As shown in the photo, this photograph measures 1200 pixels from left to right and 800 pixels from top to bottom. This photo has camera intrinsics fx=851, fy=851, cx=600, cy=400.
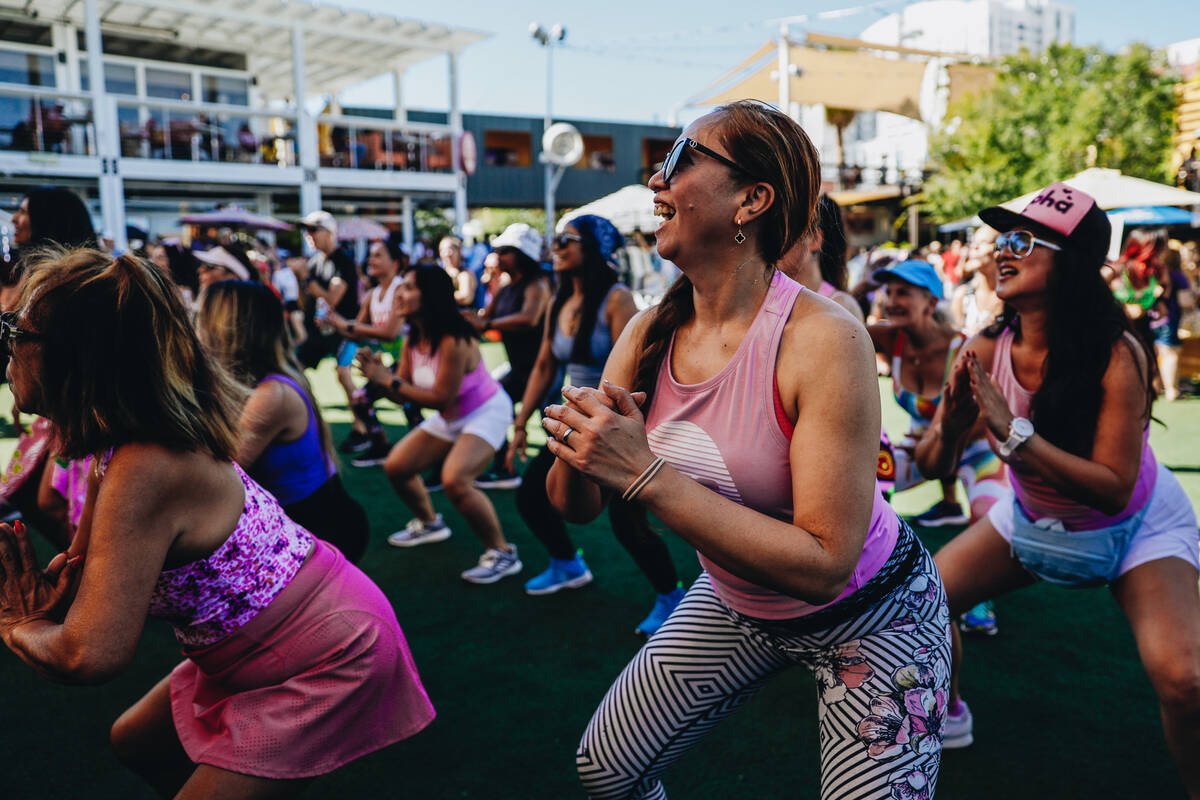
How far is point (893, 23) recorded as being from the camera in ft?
436

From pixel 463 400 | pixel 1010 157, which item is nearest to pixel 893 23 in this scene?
pixel 1010 157

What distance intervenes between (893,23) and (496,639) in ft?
489

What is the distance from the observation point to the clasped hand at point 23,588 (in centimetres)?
182

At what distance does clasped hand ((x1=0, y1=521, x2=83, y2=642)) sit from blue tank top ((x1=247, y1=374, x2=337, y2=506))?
1.39 meters

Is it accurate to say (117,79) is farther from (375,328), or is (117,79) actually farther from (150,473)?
(150,473)

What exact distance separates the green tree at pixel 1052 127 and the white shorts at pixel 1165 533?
74.8ft

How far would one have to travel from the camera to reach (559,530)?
15.3 ft

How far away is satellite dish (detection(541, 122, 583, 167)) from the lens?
25.6 meters

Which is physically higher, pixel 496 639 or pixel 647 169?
pixel 647 169

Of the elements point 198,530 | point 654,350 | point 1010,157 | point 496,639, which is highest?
point 1010,157

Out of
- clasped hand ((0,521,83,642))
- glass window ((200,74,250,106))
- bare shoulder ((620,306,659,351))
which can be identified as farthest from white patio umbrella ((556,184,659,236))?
clasped hand ((0,521,83,642))

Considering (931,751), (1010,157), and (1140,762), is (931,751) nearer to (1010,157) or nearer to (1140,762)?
→ (1140,762)

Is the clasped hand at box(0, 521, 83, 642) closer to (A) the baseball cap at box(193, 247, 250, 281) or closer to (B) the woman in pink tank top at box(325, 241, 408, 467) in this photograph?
(A) the baseball cap at box(193, 247, 250, 281)

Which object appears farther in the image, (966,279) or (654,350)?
(966,279)
